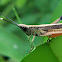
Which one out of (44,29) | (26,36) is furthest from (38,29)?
(26,36)

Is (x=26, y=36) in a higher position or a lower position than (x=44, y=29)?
lower

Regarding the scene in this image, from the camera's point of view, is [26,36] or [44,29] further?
[26,36]

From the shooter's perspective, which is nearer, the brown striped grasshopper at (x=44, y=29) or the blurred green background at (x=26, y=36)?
the blurred green background at (x=26, y=36)

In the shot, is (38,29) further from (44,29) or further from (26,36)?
(26,36)

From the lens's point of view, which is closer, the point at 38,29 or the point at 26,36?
the point at 38,29

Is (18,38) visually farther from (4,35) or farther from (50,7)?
(50,7)

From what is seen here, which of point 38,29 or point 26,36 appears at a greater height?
point 38,29

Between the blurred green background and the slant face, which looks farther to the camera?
the slant face

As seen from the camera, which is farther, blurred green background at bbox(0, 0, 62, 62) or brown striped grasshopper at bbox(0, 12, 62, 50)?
brown striped grasshopper at bbox(0, 12, 62, 50)

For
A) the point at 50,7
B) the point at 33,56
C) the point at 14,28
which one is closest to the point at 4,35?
the point at 14,28
